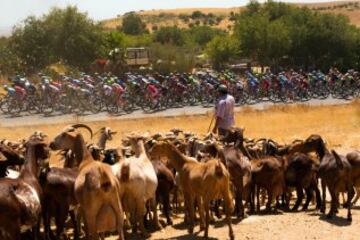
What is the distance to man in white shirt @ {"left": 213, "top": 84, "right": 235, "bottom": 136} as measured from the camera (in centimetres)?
1567

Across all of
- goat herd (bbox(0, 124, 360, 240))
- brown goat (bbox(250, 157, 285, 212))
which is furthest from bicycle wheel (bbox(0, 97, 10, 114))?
brown goat (bbox(250, 157, 285, 212))

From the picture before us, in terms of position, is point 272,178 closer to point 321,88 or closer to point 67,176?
point 67,176

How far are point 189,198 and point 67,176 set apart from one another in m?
2.23

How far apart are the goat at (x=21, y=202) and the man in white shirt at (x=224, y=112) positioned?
581cm

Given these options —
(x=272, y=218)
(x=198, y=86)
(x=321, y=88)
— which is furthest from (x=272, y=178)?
(x=321, y=88)

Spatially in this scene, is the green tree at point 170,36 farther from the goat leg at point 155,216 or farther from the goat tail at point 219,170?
the goat tail at point 219,170

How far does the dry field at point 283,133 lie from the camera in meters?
11.7

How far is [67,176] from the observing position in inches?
440

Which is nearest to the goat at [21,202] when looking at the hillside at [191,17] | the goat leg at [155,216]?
the goat leg at [155,216]

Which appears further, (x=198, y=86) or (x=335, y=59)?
(x=335, y=59)

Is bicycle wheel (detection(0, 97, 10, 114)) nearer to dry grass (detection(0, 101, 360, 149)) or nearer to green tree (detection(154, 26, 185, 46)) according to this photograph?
dry grass (detection(0, 101, 360, 149))

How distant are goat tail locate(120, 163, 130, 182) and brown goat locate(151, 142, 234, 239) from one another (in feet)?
3.83

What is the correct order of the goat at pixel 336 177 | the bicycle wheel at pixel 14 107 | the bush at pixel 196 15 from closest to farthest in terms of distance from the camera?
the goat at pixel 336 177 → the bicycle wheel at pixel 14 107 → the bush at pixel 196 15

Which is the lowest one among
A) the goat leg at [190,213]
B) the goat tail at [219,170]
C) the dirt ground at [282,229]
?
the dirt ground at [282,229]
